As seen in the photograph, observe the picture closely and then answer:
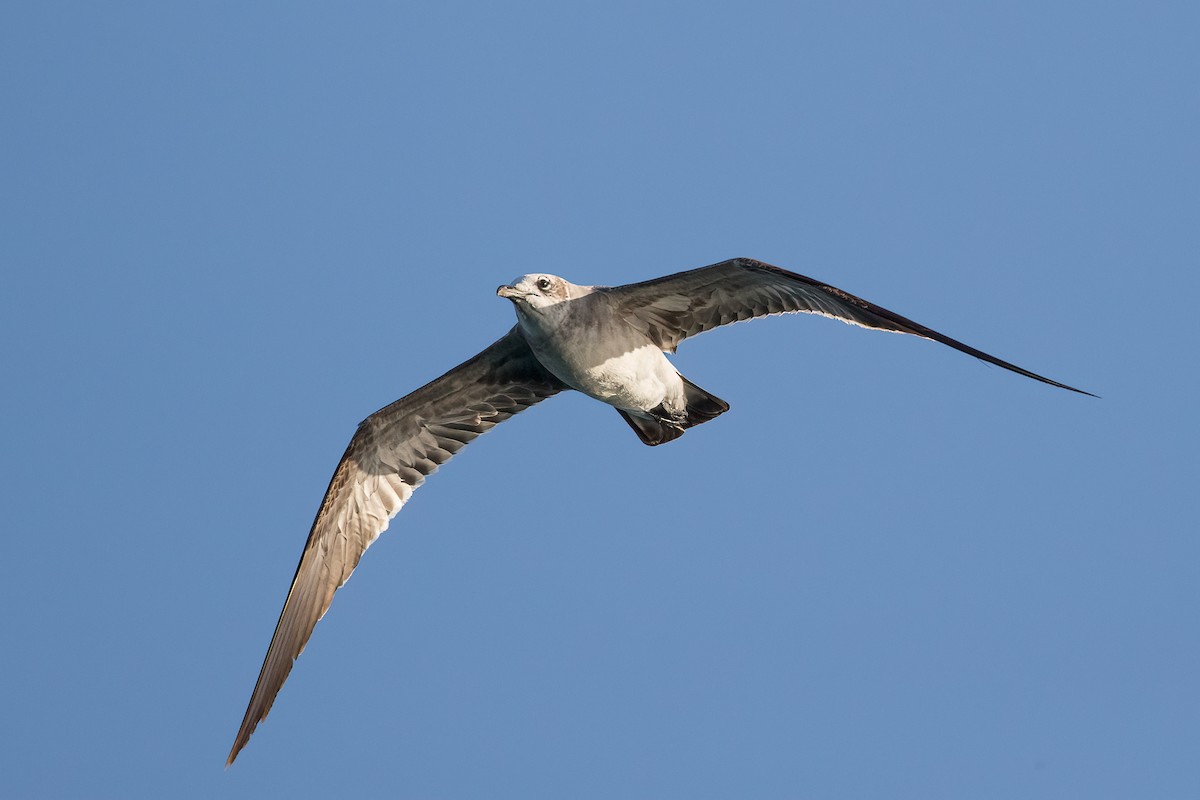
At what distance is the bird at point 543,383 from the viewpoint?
40.6 feet

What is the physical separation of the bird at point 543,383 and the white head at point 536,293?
1 centimetres

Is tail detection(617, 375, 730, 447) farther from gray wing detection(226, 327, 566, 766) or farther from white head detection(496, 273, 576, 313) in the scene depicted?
white head detection(496, 273, 576, 313)

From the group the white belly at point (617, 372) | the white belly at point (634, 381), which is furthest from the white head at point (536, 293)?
the white belly at point (634, 381)

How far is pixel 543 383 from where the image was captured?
14133mm

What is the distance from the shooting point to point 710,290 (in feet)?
42.1

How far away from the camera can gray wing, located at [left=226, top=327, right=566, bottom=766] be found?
14.0 m

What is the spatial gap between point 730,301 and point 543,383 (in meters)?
2.37

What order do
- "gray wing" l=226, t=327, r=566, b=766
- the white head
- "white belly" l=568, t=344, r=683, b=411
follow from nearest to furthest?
the white head < "white belly" l=568, t=344, r=683, b=411 < "gray wing" l=226, t=327, r=566, b=766

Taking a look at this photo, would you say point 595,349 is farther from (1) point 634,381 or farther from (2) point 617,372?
(1) point 634,381

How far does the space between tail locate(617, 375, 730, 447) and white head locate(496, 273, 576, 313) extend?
169 cm

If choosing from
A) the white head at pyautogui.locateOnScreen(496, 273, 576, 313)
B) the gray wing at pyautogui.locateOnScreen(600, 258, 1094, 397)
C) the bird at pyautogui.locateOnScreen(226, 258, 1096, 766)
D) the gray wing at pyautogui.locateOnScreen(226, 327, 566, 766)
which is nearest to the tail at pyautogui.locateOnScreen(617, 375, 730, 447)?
the bird at pyautogui.locateOnScreen(226, 258, 1096, 766)

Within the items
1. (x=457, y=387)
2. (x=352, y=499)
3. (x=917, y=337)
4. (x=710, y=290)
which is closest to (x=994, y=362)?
(x=917, y=337)

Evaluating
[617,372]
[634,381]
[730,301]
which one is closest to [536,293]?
[617,372]

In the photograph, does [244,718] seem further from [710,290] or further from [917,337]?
[917,337]
